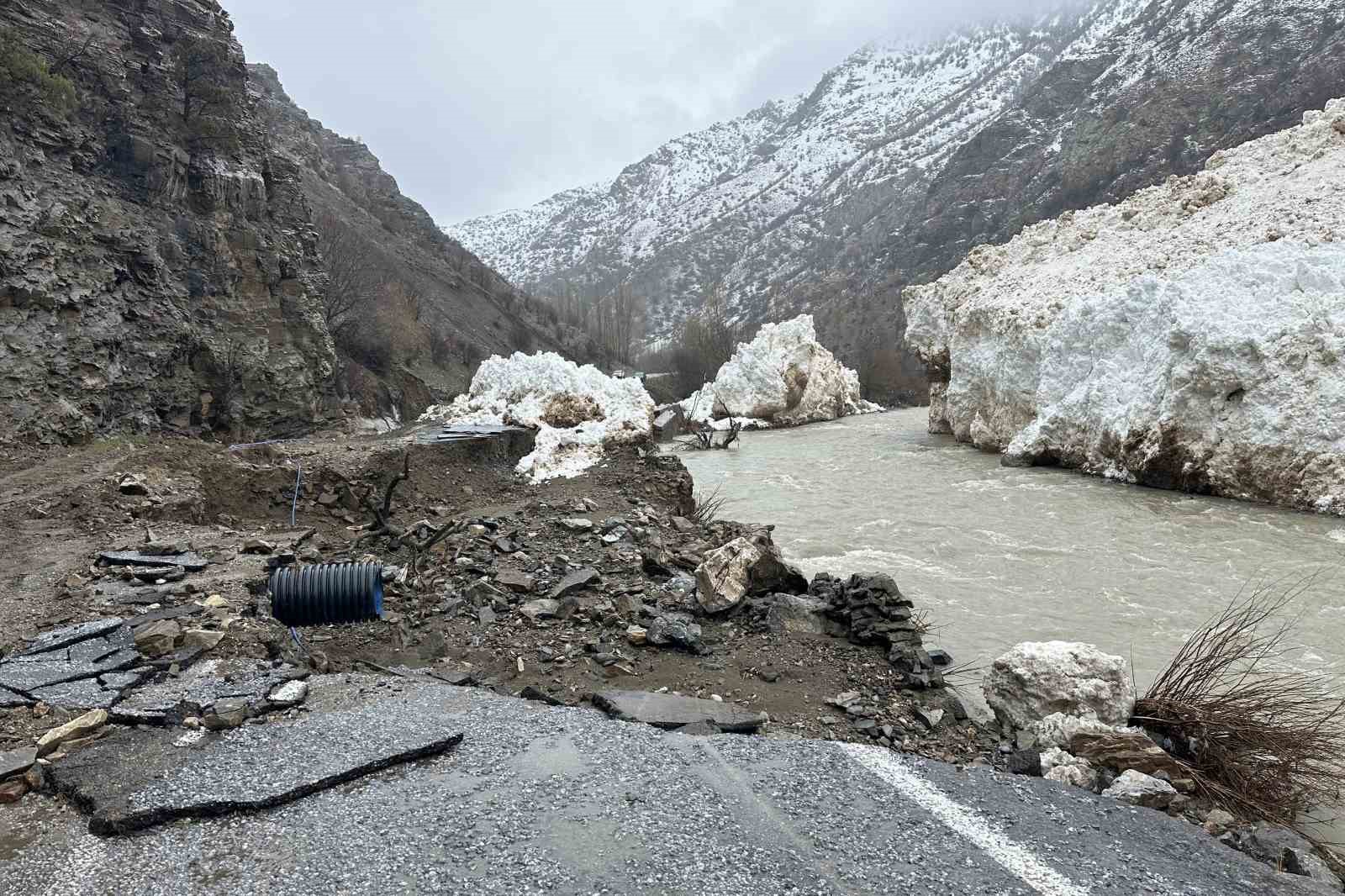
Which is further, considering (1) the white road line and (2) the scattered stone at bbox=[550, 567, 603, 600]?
(2) the scattered stone at bbox=[550, 567, 603, 600]

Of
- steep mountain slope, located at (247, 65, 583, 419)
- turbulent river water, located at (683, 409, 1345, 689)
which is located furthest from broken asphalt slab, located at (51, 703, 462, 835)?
steep mountain slope, located at (247, 65, 583, 419)

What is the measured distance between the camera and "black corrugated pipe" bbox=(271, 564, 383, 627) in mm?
4707

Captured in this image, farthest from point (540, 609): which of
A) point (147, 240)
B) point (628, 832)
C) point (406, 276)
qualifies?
point (406, 276)

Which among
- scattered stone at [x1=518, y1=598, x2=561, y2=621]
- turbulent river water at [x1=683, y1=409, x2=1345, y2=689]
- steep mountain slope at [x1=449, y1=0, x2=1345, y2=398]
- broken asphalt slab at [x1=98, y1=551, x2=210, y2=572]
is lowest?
turbulent river water at [x1=683, y1=409, x2=1345, y2=689]

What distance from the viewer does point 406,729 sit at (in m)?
3.37

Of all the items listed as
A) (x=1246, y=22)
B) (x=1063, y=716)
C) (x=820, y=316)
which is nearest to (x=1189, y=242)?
(x=1063, y=716)

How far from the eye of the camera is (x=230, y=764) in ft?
9.72

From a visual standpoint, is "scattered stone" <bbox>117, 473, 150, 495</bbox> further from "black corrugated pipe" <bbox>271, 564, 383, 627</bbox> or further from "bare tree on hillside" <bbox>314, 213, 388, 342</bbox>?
"bare tree on hillside" <bbox>314, 213, 388, 342</bbox>

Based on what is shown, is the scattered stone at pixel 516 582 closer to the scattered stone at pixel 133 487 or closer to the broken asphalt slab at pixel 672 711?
the broken asphalt slab at pixel 672 711

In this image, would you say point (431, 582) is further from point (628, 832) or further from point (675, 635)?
point (628, 832)

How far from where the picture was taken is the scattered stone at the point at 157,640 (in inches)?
155

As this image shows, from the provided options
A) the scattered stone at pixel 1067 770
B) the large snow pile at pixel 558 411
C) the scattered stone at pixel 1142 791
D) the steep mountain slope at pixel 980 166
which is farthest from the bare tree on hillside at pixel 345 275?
the steep mountain slope at pixel 980 166

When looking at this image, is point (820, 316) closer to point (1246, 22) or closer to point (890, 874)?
point (1246, 22)

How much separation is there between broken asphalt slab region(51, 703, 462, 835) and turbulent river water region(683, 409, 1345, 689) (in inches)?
194
